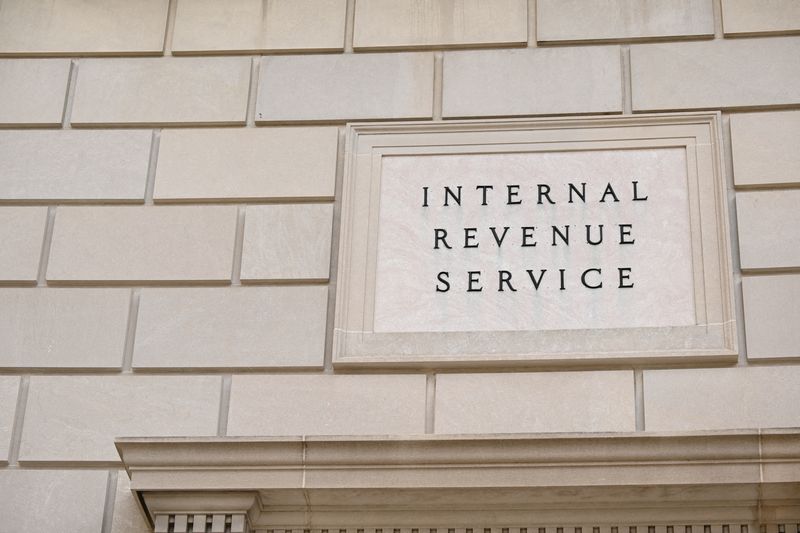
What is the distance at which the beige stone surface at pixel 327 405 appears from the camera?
1007cm

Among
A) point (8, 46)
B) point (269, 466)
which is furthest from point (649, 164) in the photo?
point (8, 46)

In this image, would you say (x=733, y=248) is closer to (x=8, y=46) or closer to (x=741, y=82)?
(x=741, y=82)

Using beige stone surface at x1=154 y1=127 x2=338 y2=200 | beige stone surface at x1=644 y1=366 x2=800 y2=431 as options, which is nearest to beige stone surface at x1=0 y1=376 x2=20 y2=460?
beige stone surface at x1=154 y1=127 x2=338 y2=200

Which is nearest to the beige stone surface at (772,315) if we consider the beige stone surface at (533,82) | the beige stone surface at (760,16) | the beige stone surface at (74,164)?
the beige stone surface at (533,82)

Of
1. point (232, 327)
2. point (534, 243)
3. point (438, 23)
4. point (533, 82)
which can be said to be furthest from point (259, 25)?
point (534, 243)

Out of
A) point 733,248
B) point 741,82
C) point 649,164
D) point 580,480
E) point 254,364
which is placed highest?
point 741,82

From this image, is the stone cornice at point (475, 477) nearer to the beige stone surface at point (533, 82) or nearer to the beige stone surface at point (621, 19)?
the beige stone surface at point (533, 82)

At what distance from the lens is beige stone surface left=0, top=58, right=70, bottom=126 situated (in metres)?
11.6

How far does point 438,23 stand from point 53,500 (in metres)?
4.58

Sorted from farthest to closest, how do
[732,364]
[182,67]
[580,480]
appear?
[182,67] < [732,364] < [580,480]

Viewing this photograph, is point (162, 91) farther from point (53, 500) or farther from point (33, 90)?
point (53, 500)

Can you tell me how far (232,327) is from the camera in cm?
1052

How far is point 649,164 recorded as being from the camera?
1083 cm

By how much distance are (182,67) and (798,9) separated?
185 inches
